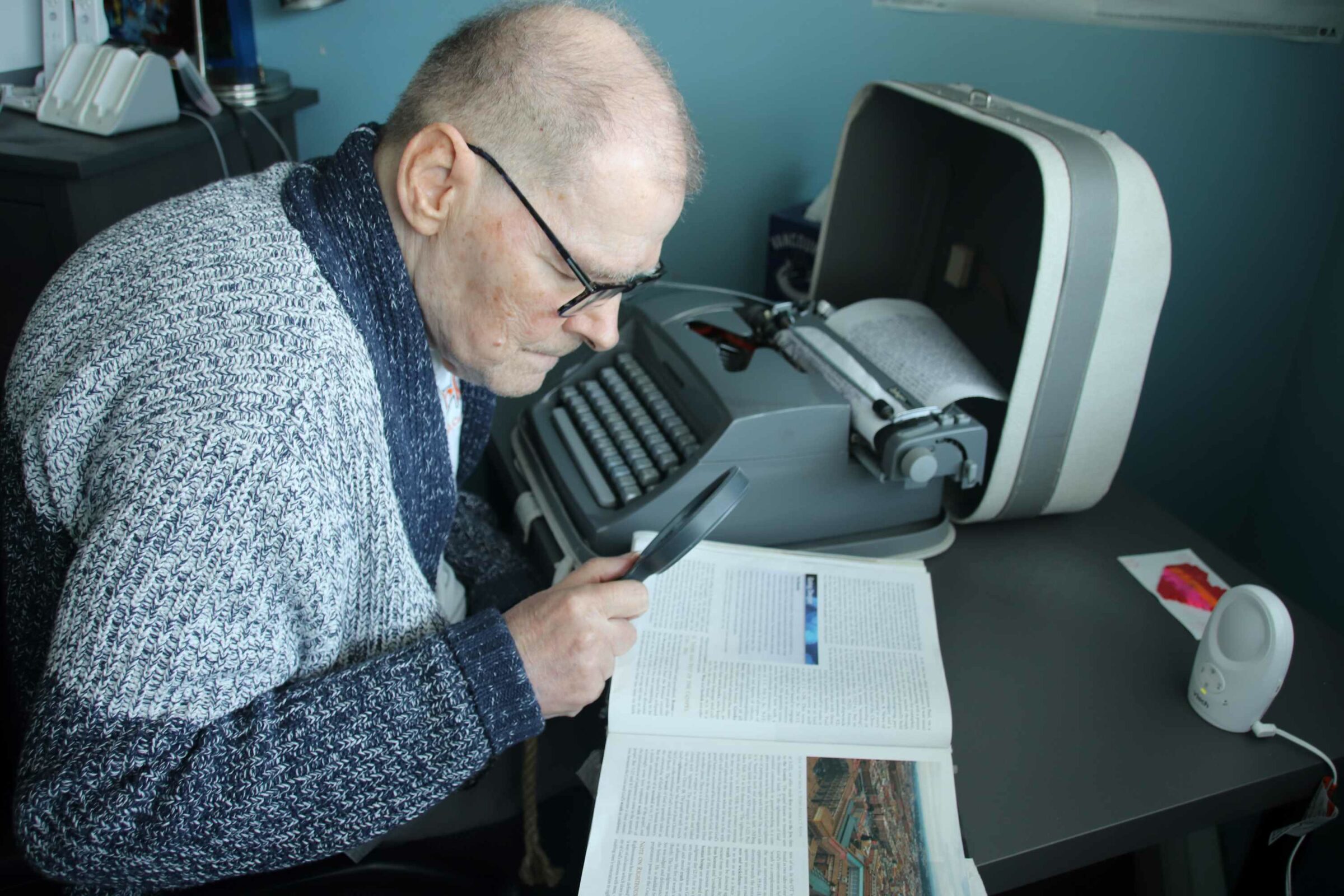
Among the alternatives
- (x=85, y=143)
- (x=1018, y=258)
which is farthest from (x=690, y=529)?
(x=85, y=143)

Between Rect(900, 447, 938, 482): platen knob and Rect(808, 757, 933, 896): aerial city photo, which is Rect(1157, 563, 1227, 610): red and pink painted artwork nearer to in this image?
Rect(900, 447, 938, 482): platen knob

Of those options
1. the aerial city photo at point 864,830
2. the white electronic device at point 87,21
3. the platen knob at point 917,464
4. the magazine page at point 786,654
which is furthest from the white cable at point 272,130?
the aerial city photo at point 864,830

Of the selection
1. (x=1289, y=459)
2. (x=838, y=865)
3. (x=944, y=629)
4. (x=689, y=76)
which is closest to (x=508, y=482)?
(x=944, y=629)

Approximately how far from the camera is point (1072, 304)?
1.01 metres

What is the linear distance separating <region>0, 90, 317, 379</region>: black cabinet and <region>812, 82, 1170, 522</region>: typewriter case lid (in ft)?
3.13

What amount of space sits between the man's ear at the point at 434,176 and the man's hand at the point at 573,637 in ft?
1.11

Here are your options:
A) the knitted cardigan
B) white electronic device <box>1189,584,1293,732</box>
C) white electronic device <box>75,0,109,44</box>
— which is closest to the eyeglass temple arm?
the knitted cardigan

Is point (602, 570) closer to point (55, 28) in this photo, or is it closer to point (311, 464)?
point (311, 464)

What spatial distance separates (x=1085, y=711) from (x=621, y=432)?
1.85 ft

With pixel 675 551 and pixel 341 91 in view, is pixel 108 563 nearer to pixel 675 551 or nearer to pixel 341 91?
pixel 675 551

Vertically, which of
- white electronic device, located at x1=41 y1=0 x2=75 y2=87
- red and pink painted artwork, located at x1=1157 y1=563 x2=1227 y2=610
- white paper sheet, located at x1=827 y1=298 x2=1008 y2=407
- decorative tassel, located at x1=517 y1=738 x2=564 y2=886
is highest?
white electronic device, located at x1=41 y1=0 x2=75 y2=87

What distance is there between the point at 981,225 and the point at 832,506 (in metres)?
0.51

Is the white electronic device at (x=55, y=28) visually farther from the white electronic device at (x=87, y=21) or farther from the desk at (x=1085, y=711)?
the desk at (x=1085, y=711)

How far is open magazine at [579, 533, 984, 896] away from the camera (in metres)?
0.70
